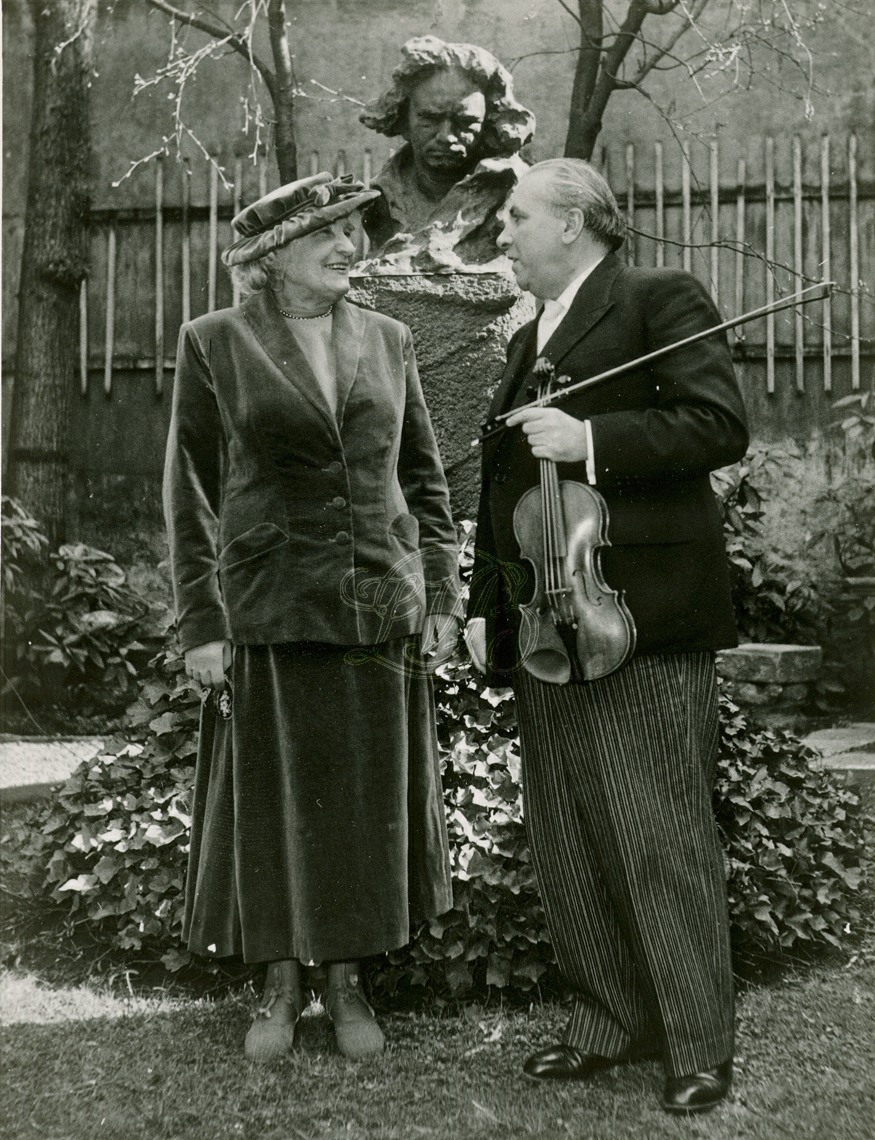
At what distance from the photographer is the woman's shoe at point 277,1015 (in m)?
3.03

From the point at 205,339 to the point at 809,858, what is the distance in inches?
90.8

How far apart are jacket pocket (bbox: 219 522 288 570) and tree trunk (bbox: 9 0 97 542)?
1551mm

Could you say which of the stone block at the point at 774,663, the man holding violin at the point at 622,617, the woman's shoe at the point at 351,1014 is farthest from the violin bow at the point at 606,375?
the stone block at the point at 774,663

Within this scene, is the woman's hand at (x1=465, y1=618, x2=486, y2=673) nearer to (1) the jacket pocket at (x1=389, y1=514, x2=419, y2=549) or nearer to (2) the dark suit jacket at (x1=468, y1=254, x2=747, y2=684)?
(2) the dark suit jacket at (x1=468, y1=254, x2=747, y2=684)

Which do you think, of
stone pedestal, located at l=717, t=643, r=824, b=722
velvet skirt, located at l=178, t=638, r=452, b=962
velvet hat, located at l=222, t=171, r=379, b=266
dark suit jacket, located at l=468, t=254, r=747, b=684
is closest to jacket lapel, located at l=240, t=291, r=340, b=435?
velvet hat, located at l=222, t=171, r=379, b=266

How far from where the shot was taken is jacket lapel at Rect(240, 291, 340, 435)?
3057mm

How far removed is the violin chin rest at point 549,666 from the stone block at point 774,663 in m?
1.87

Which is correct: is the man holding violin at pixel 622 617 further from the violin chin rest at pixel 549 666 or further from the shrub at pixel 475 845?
the shrub at pixel 475 845

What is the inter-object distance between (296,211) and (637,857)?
1.78 m

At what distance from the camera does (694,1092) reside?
265 cm

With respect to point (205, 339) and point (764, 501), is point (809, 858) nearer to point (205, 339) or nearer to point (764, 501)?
point (764, 501)

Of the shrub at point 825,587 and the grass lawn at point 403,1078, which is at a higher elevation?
the shrub at point 825,587

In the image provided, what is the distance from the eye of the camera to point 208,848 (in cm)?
313

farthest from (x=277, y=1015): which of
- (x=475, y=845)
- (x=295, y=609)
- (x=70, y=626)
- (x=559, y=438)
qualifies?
(x=70, y=626)
